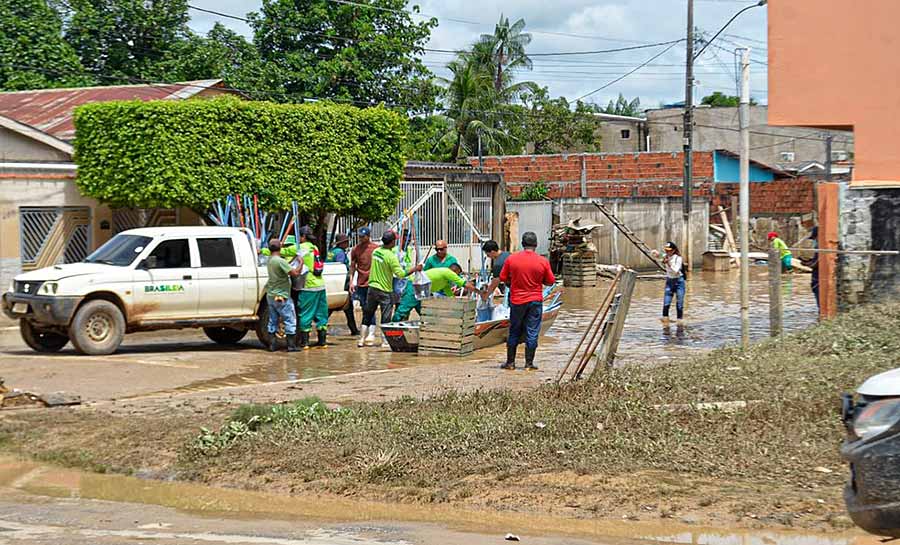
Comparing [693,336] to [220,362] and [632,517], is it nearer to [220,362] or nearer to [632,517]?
[220,362]

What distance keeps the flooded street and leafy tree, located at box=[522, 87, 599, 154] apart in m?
33.3

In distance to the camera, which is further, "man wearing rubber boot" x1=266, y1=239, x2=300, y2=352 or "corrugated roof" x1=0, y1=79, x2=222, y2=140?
"corrugated roof" x1=0, y1=79, x2=222, y2=140

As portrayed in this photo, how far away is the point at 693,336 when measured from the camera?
1991cm

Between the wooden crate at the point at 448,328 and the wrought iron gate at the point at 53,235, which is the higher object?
the wrought iron gate at the point at 53,235

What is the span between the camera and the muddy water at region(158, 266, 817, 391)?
15531 mm

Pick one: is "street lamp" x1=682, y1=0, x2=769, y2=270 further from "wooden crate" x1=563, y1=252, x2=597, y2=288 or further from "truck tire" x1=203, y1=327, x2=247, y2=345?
"truck tire" x1=203, y1=327, x2=247, y2=345

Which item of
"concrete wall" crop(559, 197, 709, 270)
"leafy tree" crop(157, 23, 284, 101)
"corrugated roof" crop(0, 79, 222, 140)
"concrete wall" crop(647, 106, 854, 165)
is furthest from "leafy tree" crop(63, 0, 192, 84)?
"concrete wall" crop(647, 106, 854, 165)

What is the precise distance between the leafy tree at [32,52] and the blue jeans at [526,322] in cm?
3049

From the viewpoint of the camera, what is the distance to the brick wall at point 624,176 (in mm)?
45094

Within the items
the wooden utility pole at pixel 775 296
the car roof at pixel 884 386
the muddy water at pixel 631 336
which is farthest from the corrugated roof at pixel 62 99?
the car roof at pixel 884 386

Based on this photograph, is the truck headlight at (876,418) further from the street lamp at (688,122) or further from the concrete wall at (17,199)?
the street lamp at (688,122)

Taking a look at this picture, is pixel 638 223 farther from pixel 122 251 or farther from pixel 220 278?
pixel 122 251

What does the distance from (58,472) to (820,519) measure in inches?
235

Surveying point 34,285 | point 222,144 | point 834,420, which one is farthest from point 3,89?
point 834,420
